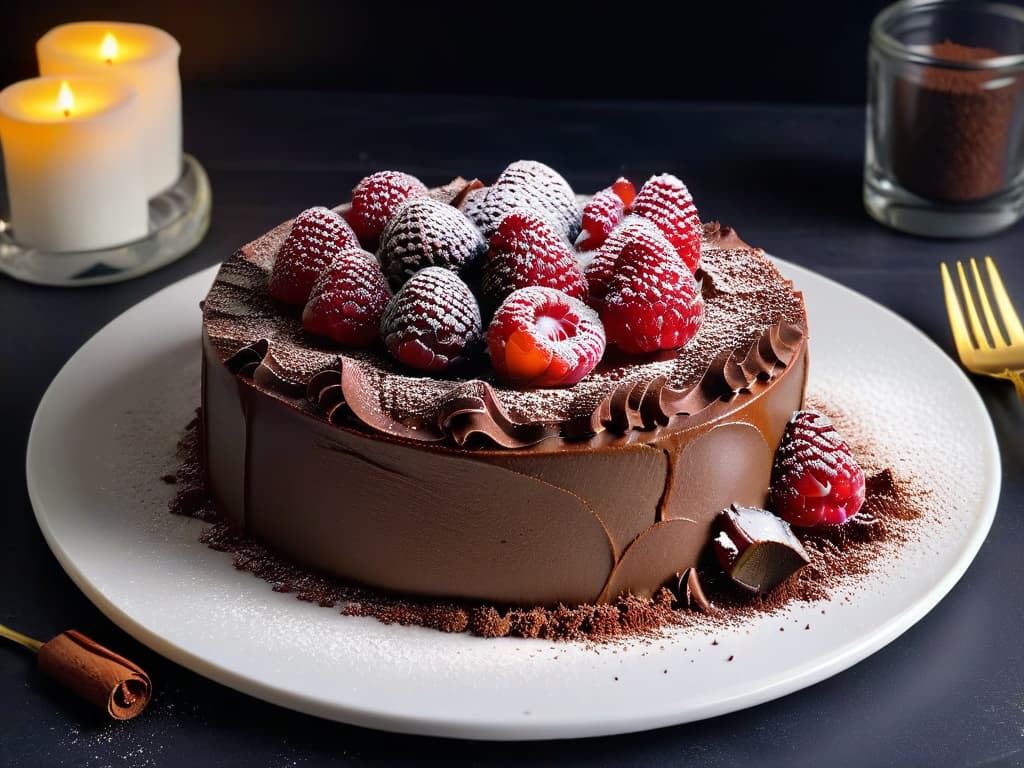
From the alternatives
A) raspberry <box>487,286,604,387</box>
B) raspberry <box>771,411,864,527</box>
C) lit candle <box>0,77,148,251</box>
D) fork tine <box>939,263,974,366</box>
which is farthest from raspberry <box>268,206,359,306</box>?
fork tine <box>939,263,974,366</box>

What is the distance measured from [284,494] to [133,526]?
212mm

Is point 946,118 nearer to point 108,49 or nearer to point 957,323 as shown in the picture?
point 957,323

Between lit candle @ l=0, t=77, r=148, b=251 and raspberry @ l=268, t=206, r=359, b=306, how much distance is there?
2.43 feet

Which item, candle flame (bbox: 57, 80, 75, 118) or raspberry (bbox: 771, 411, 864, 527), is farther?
candle flame (bbox: 57, 80, 75, 118)

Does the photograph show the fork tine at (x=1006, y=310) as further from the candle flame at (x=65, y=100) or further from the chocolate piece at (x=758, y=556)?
the candle flame at (x=65, y=100)

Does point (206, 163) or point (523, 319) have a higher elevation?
point (523, 319)

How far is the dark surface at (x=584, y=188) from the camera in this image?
160cm

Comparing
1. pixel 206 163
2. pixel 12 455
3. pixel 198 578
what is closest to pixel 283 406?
pixel 198 578

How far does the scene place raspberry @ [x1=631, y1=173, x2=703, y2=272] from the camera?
6.57 ft

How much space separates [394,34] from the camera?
131 inches

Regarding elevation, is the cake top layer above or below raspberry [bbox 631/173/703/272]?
below

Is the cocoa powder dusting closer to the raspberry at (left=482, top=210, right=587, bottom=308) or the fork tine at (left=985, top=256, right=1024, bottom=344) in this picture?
the raspberry at (left=482, top=210, right=587, bottom=308)

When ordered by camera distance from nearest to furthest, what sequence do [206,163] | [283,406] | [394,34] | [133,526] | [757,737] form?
[757,737], [283,406], [133,526], [206,163], [394,34]

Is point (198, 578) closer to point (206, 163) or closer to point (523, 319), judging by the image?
point (523, 319)
